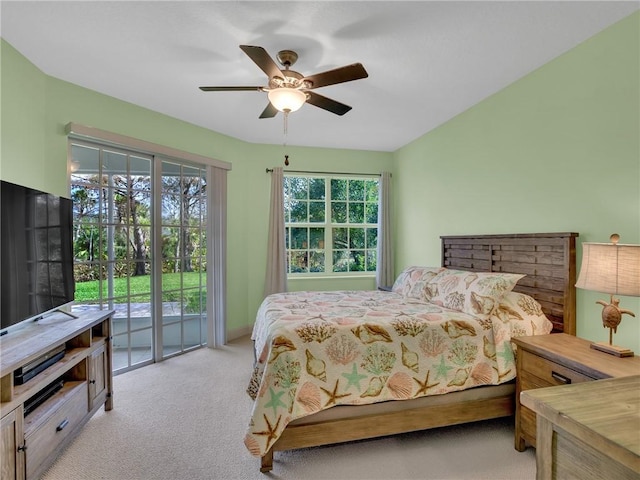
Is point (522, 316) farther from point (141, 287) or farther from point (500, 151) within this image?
point (141, 287)

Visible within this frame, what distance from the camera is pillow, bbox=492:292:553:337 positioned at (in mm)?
2223

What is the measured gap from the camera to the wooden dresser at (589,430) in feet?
2.36

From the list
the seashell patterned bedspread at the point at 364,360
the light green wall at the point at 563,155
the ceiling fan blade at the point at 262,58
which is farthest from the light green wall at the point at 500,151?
the ceiling fan blade at the point at 262,58

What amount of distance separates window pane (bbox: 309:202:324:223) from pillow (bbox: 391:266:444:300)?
186 cm

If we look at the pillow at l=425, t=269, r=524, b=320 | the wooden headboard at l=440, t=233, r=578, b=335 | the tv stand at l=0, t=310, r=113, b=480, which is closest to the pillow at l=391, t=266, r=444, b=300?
the pillow at l=425, t=269, r=524, b=320

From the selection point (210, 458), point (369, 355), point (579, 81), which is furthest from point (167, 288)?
point (579, 81)

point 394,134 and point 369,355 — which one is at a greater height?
point 394,134

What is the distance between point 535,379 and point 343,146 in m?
3.62

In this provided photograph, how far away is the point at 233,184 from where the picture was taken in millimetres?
4258

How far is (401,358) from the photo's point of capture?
2.02 metres

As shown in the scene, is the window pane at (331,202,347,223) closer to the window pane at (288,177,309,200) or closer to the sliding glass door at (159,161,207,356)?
the window pane at (288,177,309,200)

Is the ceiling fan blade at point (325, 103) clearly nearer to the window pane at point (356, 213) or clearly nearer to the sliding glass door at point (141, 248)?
the sliding glass door at point (141, 248)

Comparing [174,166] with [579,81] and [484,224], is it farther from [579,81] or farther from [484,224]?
[579,81]

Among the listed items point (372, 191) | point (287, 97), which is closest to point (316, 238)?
point (372, 191)
